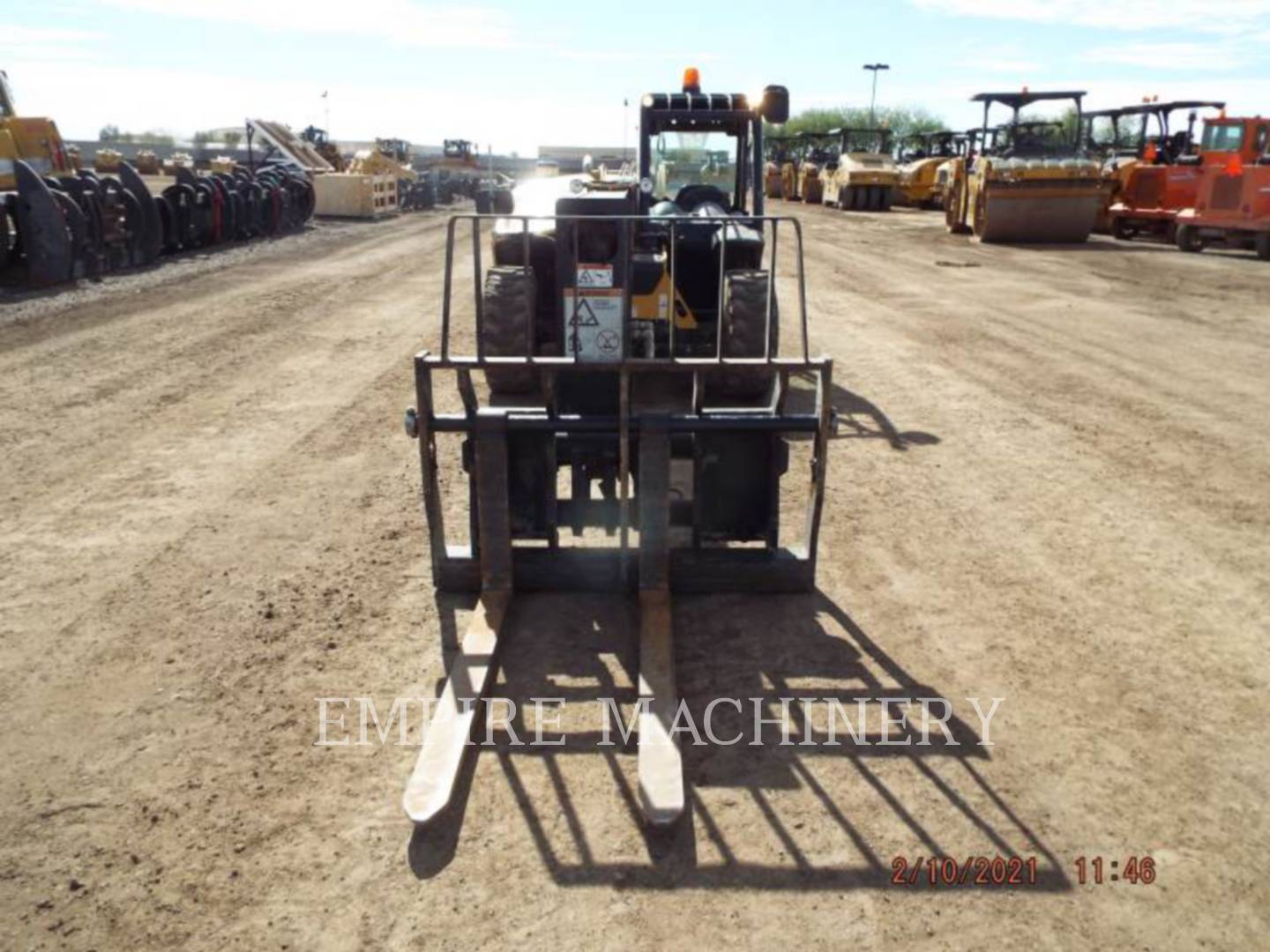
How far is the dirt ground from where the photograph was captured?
293cm

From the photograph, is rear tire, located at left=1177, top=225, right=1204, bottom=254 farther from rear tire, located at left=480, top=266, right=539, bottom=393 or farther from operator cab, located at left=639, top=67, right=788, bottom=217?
rear tire, located at left=480, top=266, right=539, bottom=393

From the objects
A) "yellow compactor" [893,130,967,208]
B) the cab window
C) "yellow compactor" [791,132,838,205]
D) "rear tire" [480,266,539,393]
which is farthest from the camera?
"yellow compactor" [791,132,838,205]

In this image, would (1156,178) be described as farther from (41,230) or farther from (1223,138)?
(41,230)

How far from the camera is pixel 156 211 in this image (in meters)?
17.2

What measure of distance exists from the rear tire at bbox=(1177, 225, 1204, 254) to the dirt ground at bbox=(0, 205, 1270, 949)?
14.1 metres

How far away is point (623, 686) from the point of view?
415 centimetres

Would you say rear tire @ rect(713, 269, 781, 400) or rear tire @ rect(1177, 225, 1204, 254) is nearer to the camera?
rear tire @ rect(713, 269, 781, 400)

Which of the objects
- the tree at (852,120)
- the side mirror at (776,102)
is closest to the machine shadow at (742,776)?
the side mirror at (776,102)

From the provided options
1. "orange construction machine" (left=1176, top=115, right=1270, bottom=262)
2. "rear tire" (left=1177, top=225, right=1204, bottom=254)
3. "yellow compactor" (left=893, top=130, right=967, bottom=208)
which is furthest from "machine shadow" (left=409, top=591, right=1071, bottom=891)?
"yellow compactor" (left=893, top=130, right=967, bottom=208)

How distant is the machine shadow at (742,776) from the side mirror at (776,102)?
4753mm

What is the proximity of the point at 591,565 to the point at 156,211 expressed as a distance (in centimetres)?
1546

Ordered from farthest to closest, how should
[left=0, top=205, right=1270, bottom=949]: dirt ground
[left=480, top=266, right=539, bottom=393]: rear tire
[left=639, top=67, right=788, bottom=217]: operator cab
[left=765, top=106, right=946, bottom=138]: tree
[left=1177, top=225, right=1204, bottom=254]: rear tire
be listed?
[left=765, top=106, right=946, bottom=138]: tree < [left=1177, top=225, right=1204, bottom=254]: rear tire < [left=639, top=67, right=788, bottom=217]: operator cab < [left=480, top=266, right=539, bottom=393]: rear tire < [left=0, top=205, right=1270, bottom=949]: dirt ground

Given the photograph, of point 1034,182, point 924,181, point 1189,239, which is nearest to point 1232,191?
point 1189,239

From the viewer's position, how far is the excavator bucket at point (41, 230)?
13.8 meters
